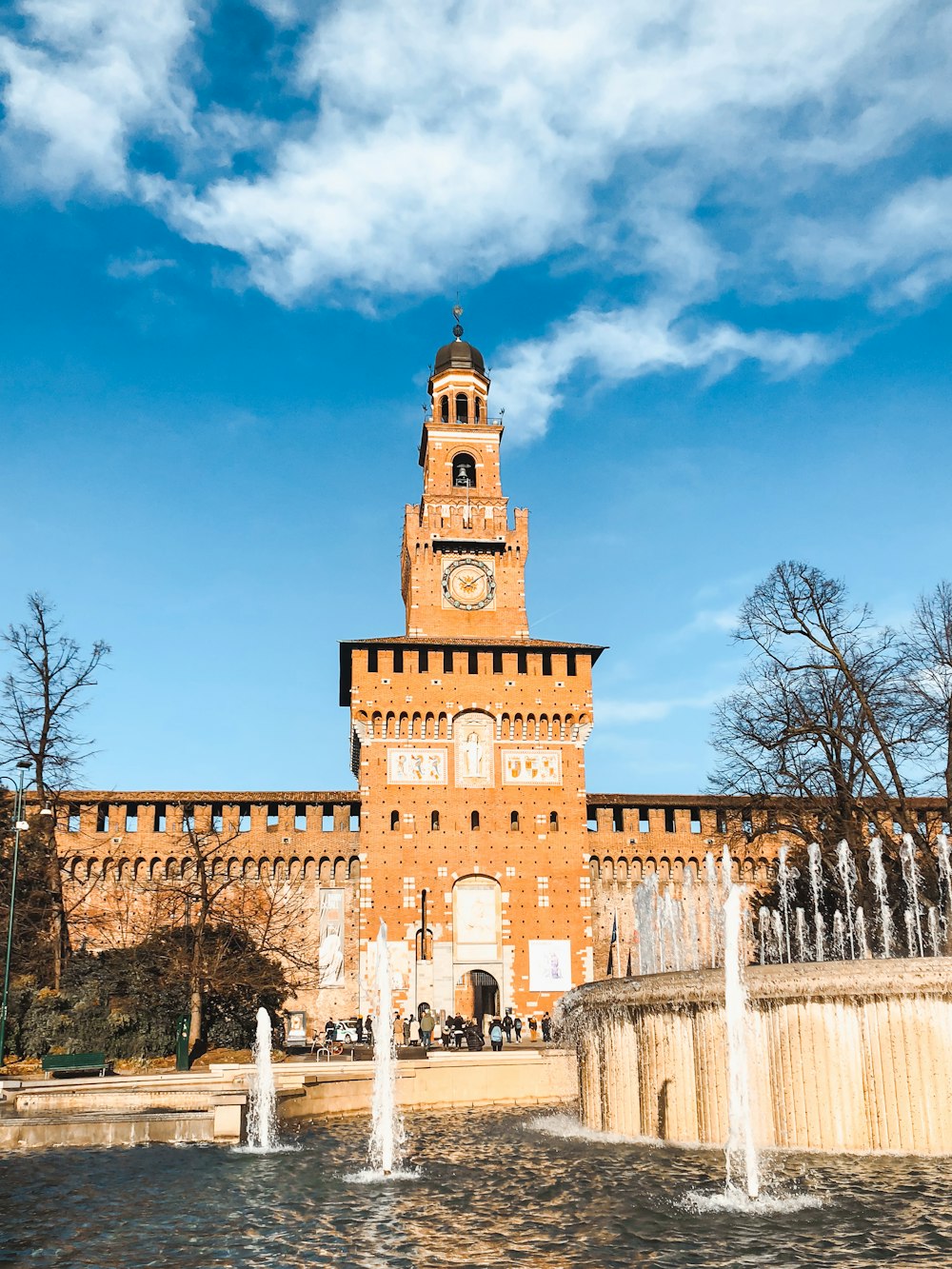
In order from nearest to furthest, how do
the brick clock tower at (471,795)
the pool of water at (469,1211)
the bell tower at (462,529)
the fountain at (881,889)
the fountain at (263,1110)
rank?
the pool of water at (469,1211) < the fountain at (263,1110) < the fountain at (881,889) < the brick clock tower at (471,795) < the bell tower at (462,529)

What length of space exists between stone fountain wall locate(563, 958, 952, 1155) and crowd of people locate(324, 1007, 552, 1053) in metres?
15.5

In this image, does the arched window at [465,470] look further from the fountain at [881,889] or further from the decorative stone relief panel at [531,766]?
the fountain at [881,889]

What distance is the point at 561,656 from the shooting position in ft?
130

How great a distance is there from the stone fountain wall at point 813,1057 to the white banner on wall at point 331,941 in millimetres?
23400

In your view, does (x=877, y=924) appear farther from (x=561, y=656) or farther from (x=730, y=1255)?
(x=730, y=1255)

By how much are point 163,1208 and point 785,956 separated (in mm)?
26800

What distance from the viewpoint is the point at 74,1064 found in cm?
2264

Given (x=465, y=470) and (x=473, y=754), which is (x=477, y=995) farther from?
(x=465, y=470)

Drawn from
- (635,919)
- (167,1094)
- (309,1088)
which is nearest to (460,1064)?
(309,1088)

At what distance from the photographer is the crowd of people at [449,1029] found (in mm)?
29953

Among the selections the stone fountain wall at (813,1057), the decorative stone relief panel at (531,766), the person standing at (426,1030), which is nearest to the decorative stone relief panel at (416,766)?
the decorative stone relief panel at (531,766)

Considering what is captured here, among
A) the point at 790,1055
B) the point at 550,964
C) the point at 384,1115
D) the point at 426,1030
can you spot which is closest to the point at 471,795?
the point at 550,964

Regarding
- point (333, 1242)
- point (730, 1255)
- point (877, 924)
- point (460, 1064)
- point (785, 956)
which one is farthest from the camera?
point (785, 956)

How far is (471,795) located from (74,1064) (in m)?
17.3
